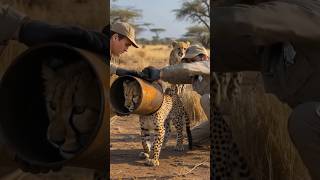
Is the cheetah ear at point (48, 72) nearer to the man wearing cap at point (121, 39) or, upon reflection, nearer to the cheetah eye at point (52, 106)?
the cheetah eye at point (52, 106)

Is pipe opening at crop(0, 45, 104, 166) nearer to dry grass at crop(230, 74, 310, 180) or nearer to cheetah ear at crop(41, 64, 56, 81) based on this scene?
cheetah ear at crop(41, 64, 56, 81)

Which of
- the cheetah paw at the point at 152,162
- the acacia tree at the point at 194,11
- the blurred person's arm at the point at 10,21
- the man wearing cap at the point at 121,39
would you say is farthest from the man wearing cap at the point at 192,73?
the acacia tree at the point at 194,11

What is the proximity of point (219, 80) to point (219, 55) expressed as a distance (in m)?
0.18

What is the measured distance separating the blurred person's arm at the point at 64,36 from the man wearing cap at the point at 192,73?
4.39 ft

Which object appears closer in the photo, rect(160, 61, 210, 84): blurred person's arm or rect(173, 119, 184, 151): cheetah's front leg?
rect(160, 61, 210, 84): blurred person's arm

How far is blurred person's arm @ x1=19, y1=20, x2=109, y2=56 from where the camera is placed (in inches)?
89.0

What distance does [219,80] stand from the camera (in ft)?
7.96

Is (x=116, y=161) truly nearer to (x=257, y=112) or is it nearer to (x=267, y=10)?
(x=257, y=112)

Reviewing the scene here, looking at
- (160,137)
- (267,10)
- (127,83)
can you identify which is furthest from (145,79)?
(267,10)

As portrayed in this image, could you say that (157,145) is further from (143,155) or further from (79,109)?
(79,109)

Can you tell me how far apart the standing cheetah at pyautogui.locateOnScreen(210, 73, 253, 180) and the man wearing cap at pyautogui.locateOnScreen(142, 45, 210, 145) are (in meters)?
1.18

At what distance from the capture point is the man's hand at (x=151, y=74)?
4.13 metres

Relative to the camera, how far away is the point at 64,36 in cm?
227

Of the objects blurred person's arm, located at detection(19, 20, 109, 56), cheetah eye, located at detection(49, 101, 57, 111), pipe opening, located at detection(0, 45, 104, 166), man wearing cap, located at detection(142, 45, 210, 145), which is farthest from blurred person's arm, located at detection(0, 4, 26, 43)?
man wearing cap, located at detection(142, 45, 210, 145)
